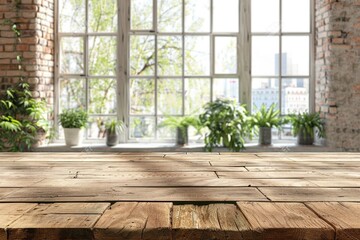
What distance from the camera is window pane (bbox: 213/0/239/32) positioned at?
5.20 meters

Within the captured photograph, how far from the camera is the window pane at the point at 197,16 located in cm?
518

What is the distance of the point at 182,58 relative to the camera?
520 cm

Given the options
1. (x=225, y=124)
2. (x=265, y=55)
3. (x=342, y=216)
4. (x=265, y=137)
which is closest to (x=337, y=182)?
(x=342, y=216)

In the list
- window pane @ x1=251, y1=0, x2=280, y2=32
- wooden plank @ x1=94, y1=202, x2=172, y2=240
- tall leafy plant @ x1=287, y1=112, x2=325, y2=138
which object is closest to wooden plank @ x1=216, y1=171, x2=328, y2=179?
wooden plank @ x1=94, y1=202, x2=172, y2=240

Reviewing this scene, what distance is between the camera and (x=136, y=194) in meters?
1.22

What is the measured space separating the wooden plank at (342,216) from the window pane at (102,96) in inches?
168

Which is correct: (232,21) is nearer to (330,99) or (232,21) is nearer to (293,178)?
(330,99)

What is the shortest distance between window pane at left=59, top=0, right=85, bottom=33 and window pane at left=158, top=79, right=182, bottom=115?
3.63ft

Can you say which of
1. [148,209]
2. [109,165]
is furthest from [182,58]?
[148,209]

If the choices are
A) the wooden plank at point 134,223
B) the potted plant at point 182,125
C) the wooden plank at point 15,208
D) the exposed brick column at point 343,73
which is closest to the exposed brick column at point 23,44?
the potted plant at point 182,125

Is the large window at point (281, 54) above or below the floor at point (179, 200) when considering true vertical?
above

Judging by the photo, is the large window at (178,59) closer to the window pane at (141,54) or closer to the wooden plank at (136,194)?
the window pane at (141,54)

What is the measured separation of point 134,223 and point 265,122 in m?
4.11

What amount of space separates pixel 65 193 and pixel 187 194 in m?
0.33
